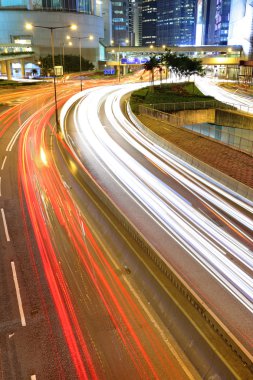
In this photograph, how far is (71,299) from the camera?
11578 mm

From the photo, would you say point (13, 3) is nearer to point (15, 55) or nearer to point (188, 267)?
point (15, 55)

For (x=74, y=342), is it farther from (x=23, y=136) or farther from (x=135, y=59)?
(x=135, y=59)

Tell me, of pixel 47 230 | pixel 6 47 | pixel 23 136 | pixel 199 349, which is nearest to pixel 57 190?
pixel 47 230

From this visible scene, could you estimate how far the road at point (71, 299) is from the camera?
30.3ft

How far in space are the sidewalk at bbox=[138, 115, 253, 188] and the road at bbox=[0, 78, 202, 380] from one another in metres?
9.72

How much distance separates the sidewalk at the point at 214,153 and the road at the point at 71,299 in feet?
31.9

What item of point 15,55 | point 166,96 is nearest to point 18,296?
point 166,96

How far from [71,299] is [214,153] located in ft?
62.8

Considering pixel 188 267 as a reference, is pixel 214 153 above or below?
above

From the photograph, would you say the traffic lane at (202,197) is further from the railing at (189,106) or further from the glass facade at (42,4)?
the glass facade at (42,4)

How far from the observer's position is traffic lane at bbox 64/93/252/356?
35.7ft

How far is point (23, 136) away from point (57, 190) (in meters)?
15.4

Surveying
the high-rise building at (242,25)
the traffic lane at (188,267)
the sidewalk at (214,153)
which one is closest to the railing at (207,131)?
the sidewalk at (214,153)

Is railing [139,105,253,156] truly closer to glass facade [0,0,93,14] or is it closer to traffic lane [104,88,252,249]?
traffic lane [104,88,252,249]
